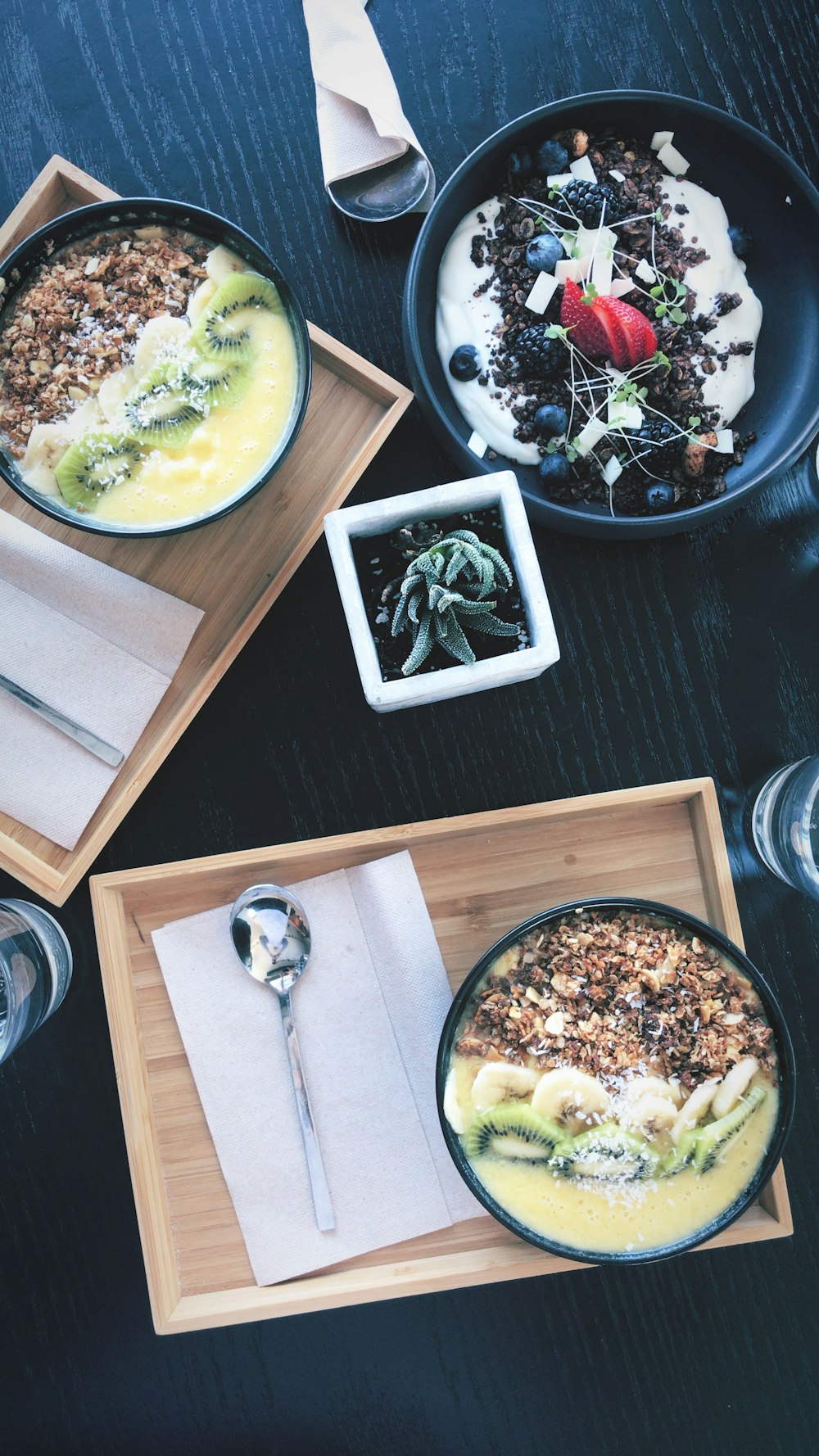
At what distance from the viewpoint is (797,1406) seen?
1.38 meters

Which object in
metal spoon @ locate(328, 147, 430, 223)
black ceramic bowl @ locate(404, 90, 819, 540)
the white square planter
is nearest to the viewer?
the white square planter

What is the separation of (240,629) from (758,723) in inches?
28.2

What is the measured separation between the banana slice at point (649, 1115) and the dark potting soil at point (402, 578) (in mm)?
540

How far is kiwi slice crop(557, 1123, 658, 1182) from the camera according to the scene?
1.13 m

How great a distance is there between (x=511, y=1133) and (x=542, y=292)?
1007 millimetres

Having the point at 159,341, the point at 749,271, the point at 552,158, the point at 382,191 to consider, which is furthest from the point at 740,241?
the point at 159,341

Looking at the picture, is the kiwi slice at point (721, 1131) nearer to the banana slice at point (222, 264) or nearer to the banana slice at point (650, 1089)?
the banana slice at point (650, 1089)

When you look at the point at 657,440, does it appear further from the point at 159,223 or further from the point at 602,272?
the point at 159,223

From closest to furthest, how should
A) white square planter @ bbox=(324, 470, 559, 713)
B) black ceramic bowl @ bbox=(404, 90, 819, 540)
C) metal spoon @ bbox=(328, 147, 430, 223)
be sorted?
white square planter @ bbox=(324, 470, 559, 713), black ceramic bowl @ bbox=(404, 90, 819, 540), metal spoon @ bbox=(328, 147, 430, 223)

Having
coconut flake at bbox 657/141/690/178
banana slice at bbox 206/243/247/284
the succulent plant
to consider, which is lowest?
the succulent plant

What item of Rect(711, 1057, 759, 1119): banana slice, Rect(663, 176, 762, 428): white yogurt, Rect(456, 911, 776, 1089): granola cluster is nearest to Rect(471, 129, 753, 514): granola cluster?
Rect(663, 176, 762, 428): white yogurt

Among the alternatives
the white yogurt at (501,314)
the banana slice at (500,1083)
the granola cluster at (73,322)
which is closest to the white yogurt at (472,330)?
the white yogurt at (501,314)

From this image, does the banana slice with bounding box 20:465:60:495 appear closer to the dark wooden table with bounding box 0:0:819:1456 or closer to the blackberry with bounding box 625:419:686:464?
the dark wooden table with bounding box 0:0:819:1456

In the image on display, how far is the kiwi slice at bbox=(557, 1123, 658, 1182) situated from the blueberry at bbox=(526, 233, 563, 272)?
103 centimetres
